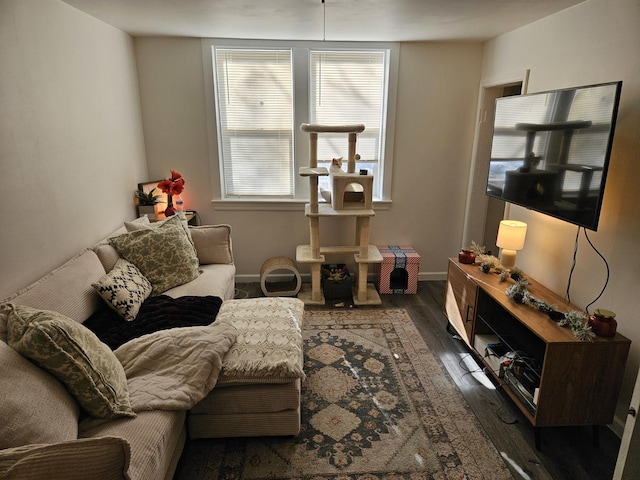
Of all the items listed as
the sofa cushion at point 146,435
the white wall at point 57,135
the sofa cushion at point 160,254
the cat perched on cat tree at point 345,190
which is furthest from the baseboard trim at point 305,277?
the sofa cushion at point 146,435

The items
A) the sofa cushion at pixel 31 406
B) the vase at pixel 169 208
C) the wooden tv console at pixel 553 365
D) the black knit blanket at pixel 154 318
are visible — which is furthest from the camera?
the vase at pixel 169 208

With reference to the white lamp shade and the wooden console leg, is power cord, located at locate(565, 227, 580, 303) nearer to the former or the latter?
the white lamp shade

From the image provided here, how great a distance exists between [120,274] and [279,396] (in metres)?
1.26

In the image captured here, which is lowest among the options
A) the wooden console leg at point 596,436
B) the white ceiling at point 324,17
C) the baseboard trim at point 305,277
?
the wooden console leg at point 596,436

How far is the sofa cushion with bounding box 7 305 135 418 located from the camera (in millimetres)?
1409

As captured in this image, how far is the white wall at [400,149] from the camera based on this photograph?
3559 mm

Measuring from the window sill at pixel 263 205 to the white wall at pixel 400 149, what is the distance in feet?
0.14

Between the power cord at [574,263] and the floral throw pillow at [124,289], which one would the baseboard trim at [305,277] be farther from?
the power cord at [574,263]

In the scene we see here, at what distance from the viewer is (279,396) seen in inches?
75.1

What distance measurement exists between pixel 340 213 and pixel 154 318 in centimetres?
171

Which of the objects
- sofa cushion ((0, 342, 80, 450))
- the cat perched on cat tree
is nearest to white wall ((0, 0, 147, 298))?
sofa cushion ((0, 342, 80, 450))

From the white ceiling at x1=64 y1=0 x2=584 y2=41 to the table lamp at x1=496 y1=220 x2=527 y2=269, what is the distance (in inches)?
53.2

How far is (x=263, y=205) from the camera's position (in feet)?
12.7

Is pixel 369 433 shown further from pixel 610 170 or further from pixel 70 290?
pixel 610 170
